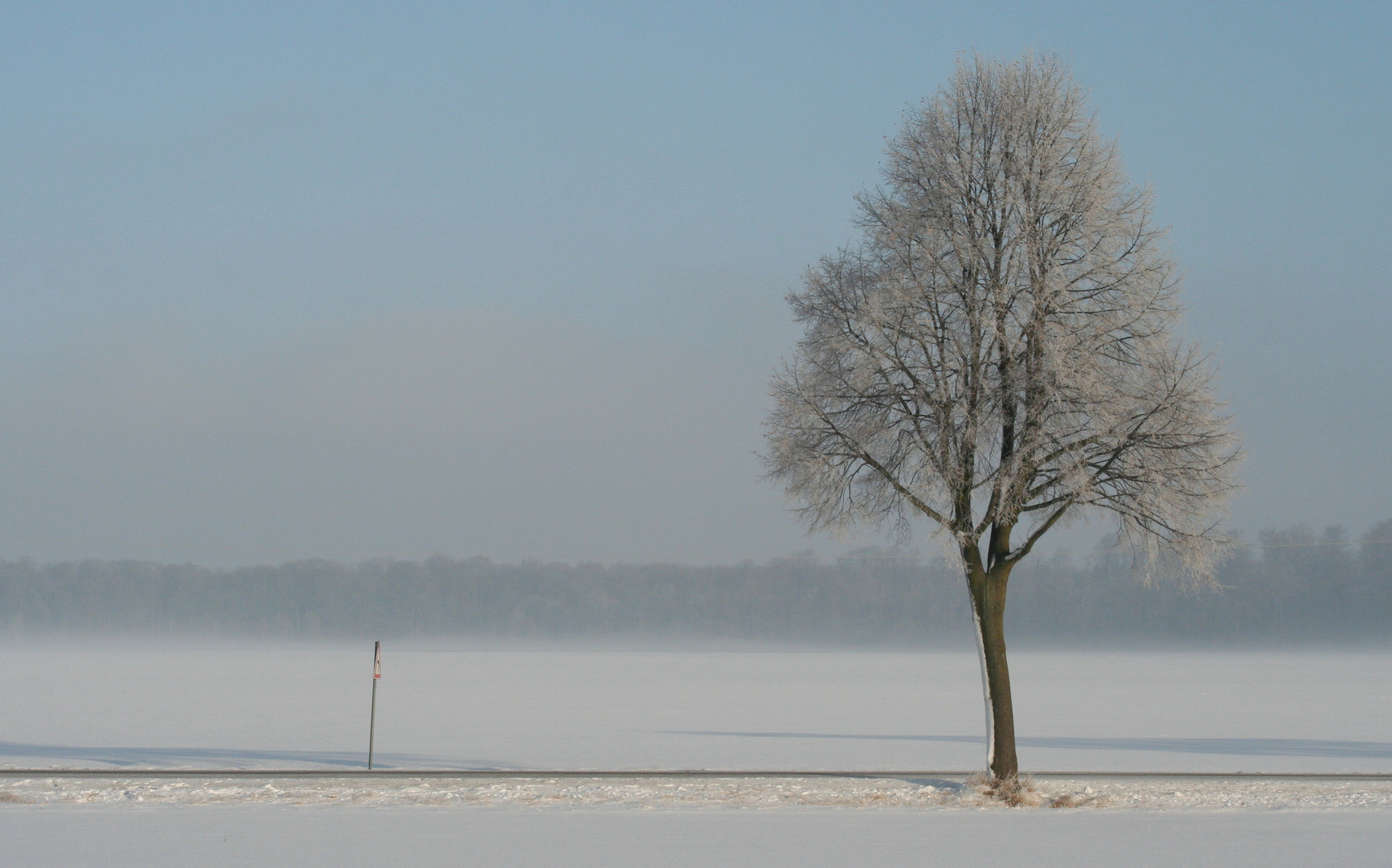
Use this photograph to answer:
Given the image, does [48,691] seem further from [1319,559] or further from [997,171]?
[1319,559]

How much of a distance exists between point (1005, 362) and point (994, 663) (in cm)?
422

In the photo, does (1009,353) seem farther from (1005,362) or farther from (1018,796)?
(1018,796)

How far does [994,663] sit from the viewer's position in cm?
1505

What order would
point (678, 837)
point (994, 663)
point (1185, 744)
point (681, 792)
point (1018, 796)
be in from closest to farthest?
1. point (678, 837)
2. point (1018, 796)
3. point (681, 792)
4. point (994, 663)
5. point (1185, 744)

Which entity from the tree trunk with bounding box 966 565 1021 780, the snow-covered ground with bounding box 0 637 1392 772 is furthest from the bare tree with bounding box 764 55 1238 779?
the snow-covered ground with bounding box 0 637 1392 772

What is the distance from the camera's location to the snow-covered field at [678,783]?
11195mm

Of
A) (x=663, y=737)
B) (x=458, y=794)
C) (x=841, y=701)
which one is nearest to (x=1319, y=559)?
(x=841, y=701)

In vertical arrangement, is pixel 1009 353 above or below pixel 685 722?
Result: above

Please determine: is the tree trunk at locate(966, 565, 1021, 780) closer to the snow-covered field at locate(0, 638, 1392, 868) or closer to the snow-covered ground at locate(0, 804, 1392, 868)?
the snow-covered field at locate(0, 638, 1392, 868)

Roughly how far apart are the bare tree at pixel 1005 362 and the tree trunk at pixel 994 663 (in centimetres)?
3

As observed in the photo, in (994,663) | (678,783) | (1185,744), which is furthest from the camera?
(1185,744)

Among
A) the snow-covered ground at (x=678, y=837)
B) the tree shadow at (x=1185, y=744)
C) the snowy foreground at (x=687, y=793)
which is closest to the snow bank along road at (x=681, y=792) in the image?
the snowy foreground at (x=687, y=793)

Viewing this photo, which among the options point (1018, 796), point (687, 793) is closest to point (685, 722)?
point (687, 793)

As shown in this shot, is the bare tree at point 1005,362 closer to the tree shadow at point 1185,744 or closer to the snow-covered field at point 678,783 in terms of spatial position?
the snow-covered field at point 678,783
